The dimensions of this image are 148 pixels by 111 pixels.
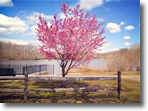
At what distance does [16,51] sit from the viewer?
431 cm

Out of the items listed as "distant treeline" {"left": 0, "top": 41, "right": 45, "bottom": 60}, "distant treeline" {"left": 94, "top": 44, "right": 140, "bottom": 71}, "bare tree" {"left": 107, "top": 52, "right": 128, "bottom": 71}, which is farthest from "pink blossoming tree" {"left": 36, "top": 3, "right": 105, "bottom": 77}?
"bare tree" {"left": 107, "top": 52, "right": 128, "bottom": 71}

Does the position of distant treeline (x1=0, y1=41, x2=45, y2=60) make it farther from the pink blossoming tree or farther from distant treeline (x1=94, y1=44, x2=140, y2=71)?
distant treeline (x1=94, y1=44, x2=140, y2=71)

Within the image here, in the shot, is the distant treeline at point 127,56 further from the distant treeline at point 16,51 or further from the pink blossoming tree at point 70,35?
the distant treeline at point 16,51

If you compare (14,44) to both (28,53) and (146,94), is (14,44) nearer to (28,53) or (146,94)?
(28,53)

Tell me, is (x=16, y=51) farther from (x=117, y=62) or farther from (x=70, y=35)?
(x=117, y=62)

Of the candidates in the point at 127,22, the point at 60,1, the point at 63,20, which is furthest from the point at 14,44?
the point at 127,22

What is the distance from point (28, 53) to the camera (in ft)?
15.0

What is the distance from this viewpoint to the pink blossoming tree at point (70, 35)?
412 cm

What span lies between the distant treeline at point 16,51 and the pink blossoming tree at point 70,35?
17.0 inches

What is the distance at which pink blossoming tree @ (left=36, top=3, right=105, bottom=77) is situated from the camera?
162 inches

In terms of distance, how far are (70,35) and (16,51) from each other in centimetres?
250

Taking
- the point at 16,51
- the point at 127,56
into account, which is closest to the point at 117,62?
the point at 127,56

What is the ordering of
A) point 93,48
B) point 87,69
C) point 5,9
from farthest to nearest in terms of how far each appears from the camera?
point 87,69
point 93,48
point 5,9

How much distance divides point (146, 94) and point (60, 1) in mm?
4978
